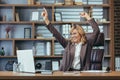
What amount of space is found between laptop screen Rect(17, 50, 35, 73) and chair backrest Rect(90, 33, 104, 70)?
3.95 feet

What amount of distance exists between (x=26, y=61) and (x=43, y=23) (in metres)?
3.19

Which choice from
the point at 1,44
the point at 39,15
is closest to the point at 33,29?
the point at 39,15

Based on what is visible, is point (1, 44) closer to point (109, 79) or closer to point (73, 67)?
point (73, 67)

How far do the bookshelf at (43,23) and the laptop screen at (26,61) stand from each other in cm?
296

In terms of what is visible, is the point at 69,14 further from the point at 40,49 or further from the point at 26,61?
the point at 26,61

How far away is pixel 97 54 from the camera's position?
171 inches

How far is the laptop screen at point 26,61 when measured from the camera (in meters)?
3.20

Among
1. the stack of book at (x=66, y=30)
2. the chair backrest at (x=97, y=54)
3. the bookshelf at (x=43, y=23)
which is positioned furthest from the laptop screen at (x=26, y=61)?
the stack of book at (x=66, y=30)

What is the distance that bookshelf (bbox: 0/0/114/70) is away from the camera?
6363 mm

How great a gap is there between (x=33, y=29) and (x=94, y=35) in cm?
224

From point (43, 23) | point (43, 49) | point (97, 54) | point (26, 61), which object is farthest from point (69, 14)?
point (26, 61)

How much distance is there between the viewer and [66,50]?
427 cm

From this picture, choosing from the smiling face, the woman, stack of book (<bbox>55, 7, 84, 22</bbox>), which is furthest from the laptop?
stack of book (<bbox>55, 7, 84, 22</bbox>)

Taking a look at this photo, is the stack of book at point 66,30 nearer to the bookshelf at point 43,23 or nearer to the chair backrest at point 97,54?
the bookshelf at point 43,23
